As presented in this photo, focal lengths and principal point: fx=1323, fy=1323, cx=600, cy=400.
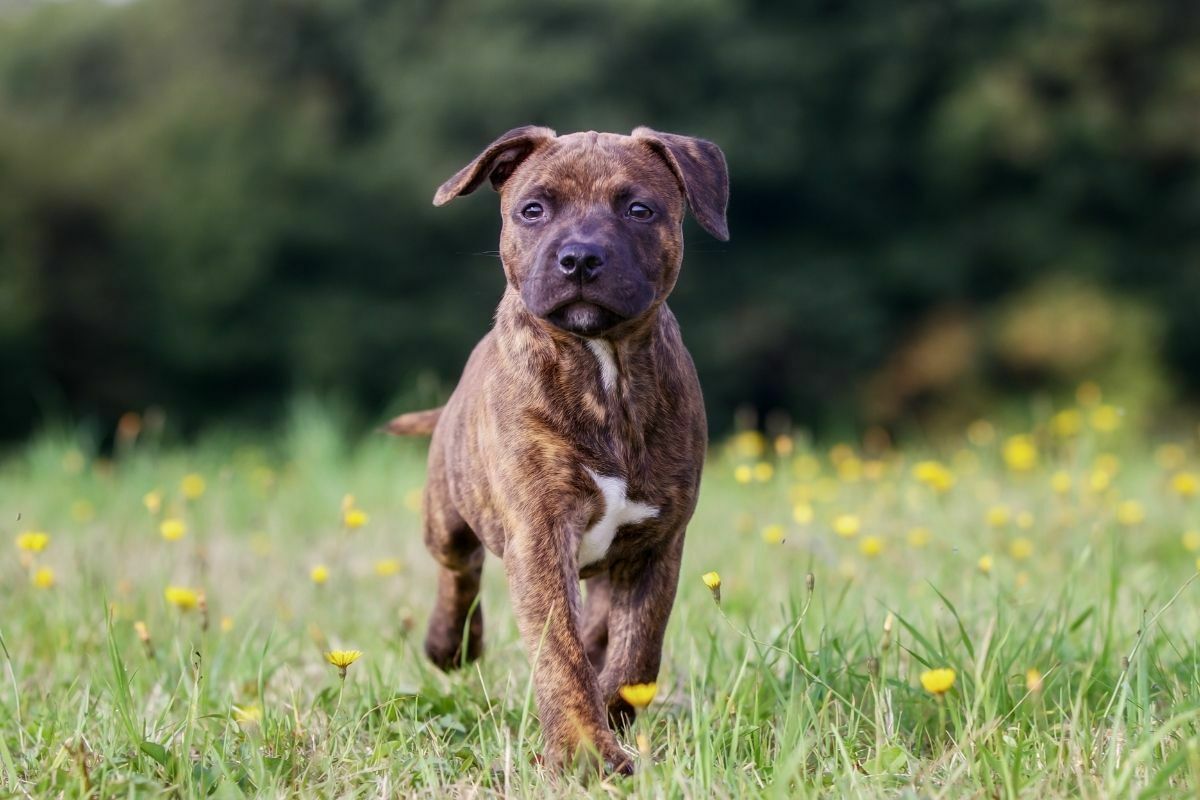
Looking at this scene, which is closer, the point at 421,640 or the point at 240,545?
the point at 421,640

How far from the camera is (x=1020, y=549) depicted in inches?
216

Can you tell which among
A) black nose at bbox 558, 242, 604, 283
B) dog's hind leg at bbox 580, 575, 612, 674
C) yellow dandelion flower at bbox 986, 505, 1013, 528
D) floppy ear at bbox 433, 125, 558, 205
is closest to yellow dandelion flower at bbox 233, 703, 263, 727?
dog's hind leg at bbox 580, 575, 612, 674

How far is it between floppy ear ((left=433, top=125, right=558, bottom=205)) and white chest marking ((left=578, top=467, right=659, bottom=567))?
89 centimetres

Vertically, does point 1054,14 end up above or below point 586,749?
above

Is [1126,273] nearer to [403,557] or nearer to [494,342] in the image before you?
[403,557]

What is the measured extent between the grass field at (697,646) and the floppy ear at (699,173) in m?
1.04

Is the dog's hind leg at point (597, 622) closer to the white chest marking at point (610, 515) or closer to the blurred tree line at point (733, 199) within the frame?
A: the white chest marking at point (610, 515)

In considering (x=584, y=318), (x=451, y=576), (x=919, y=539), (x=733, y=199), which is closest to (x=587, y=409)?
(x=584, y=318)

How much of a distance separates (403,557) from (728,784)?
3.70m

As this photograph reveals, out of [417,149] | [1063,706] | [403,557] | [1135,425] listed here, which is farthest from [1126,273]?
[1063,706]

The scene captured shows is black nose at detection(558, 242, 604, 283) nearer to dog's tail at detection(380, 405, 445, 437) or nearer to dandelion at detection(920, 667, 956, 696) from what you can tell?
dandelion at detection(920, 667, 956, 696)

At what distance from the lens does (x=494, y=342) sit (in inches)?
143

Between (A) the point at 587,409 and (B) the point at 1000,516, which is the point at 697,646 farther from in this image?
(B) the point at 1000,516

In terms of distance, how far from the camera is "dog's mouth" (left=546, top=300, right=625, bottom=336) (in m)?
3.19
